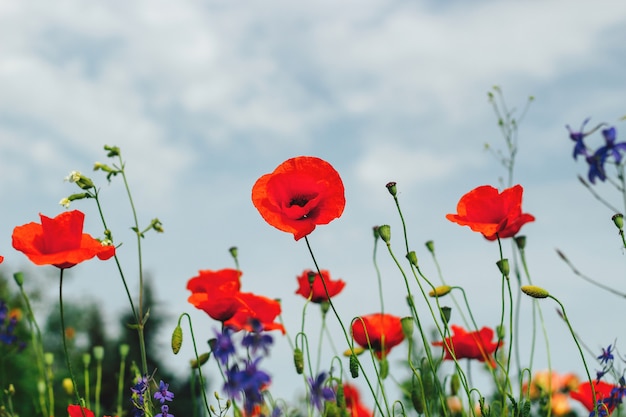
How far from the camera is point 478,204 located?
7.70 feet

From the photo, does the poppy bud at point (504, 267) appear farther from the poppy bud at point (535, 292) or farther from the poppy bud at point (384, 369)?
the poppy bud at point (384, 369)

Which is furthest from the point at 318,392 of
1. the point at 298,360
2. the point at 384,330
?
the point at 384,330

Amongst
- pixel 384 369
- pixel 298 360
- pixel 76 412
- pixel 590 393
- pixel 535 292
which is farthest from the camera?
pixel 384 369

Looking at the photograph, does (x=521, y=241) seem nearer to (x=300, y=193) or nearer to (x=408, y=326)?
(x=408, y=326)

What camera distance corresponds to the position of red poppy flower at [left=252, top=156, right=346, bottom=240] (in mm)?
2156

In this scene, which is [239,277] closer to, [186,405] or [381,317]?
[381,317]

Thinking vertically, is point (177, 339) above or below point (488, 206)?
below

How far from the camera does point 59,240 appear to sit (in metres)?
2.11

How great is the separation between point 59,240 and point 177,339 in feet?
1.34

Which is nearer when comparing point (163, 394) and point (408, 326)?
point (163, 394)

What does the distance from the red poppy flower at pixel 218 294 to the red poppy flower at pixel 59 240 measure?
47 cm

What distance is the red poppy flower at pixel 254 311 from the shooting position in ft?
→ 8.20

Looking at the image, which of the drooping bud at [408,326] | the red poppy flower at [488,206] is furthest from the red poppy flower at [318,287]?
the red poppy flower at [488,206]

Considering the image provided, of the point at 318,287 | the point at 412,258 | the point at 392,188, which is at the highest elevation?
the point at 318,287
